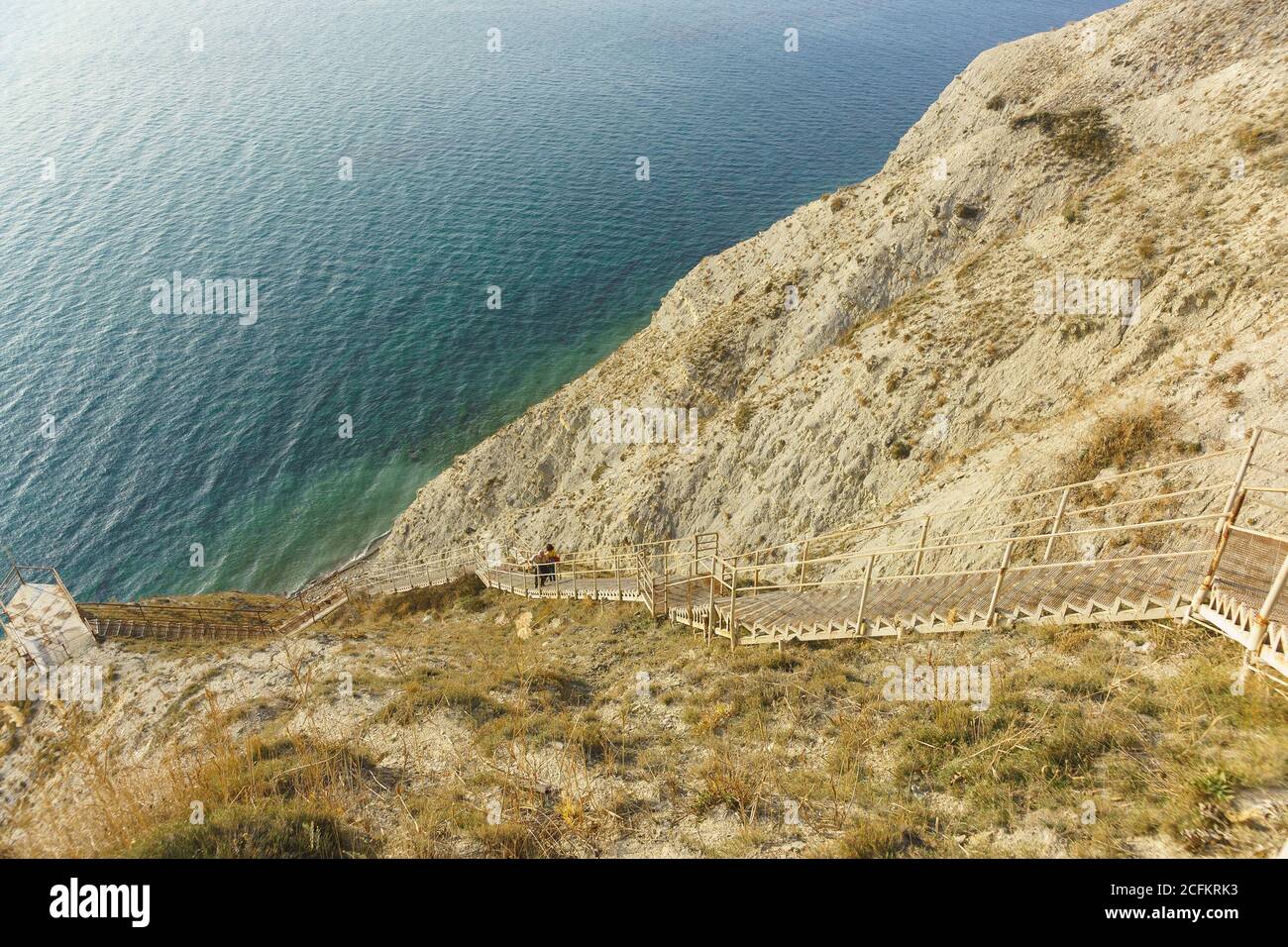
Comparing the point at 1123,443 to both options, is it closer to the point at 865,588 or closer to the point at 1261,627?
the point at 865,588

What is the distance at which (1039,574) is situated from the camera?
1144 cm

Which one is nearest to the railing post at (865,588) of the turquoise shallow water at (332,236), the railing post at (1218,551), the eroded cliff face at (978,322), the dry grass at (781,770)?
the dry grass at (781,770)

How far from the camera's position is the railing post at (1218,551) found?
7.73 metres

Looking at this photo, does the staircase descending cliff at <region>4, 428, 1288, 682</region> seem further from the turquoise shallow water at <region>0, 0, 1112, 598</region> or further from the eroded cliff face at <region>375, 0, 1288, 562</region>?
the turquoise shallow water at <region>0, 0, 1112, 598</region>

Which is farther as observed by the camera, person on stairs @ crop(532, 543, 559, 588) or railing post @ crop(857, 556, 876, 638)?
person on stairs @ crop(532, 543, 559, 588)

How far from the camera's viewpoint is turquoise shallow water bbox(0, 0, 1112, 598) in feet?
130

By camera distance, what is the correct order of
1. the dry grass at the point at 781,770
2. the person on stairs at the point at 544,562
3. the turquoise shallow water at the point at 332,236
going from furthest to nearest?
the turquoise shallow water at the point at 332,236, the person on stairs at the point at 544,562, the dry grass at the point at 781,770

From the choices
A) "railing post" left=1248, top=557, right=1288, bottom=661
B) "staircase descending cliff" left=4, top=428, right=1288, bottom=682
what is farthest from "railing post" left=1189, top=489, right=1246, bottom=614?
"railing post" left=1248, top=557, right=1288, bottom=661

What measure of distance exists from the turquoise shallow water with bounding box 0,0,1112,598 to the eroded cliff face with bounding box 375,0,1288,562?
12880mm

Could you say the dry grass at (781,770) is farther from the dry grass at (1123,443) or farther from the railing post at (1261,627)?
the dry grass at (1123,443)

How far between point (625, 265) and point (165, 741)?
5179 centimetres

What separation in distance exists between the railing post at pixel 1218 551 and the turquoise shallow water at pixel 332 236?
3856cm

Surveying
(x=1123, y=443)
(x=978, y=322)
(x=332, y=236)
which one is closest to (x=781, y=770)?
(x=1123, y=443)
